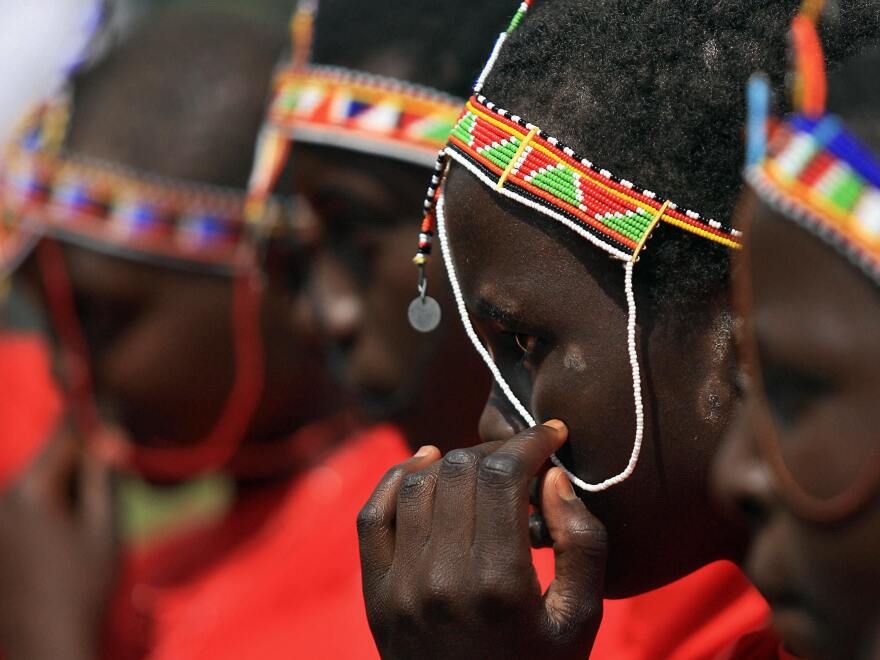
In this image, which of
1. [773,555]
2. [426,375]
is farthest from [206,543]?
[773,555]

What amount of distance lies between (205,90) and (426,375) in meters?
1.41

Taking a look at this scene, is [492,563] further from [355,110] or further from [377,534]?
[355,110]

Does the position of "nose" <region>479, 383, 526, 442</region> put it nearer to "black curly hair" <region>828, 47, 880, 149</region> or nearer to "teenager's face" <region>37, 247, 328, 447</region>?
"black curly hair" <region>828, 47, 880, 149</region>

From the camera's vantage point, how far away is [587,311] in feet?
6.01

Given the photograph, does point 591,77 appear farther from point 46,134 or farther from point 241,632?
point 46,134

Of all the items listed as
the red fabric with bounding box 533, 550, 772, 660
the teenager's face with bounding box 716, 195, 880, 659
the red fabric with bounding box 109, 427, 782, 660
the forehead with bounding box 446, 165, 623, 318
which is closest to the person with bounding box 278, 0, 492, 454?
the red fabric with bounding box 109, 427, 782, 660

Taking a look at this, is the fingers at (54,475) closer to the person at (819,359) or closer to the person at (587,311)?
the person at (587,311)

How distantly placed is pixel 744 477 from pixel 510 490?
1.54 ft

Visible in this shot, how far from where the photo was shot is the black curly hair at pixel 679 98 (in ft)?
5.80

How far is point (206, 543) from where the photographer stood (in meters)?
4.02

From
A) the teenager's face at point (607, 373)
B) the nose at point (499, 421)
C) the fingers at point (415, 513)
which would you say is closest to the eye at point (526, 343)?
the teenager's face at point (607, 373)

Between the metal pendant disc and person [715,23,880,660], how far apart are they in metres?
0.93

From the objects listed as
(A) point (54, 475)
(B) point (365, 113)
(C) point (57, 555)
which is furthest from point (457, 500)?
(A) point (54, 475)

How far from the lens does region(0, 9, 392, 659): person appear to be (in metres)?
3.65
